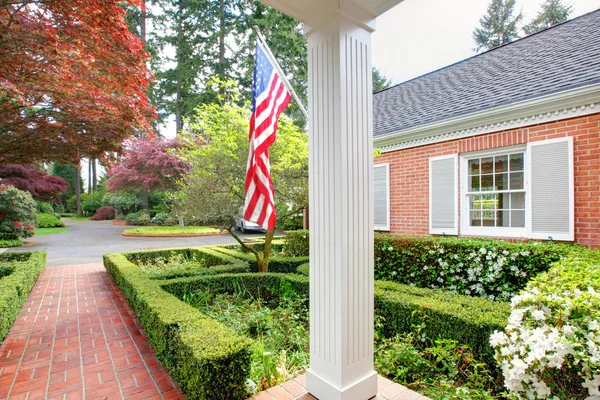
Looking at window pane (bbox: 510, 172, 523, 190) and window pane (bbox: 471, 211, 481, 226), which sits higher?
window pane (bbox: 510, 172, 523, 190)

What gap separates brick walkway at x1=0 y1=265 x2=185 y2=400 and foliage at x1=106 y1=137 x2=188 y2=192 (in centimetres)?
1126

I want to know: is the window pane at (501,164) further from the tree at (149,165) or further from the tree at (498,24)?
the tree at (498,24)

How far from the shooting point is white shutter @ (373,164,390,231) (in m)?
7.22

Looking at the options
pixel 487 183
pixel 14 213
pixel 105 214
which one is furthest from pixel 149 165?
pixel 487 183

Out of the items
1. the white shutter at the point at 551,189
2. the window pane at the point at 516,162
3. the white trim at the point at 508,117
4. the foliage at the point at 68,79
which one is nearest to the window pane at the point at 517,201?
the white shutter at the point at 551,189

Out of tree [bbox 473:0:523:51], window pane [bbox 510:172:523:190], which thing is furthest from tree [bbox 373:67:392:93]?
window pane [bbox 510:172:523:190]

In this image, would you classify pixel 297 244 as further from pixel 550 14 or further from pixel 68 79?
pixel 550 14

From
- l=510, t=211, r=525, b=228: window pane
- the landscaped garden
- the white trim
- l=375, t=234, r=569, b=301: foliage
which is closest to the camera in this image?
the landscaped garden

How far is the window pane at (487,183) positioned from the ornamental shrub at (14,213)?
14.8 metres

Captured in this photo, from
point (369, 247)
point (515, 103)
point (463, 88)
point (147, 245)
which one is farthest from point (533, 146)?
point (147, 245)

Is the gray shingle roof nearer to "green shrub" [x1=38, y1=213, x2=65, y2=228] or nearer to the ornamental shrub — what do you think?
the ornamental shrub

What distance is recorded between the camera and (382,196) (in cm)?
737

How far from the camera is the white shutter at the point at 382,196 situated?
722 cm

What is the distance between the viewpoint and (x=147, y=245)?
1163 centimetres
